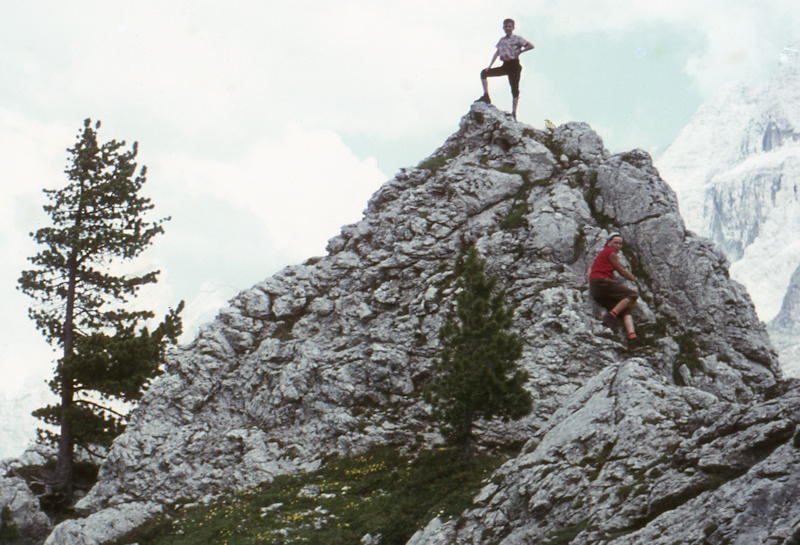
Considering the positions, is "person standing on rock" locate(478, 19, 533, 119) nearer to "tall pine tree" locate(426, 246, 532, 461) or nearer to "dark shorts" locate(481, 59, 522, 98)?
"dark shorts" locate(481, 59, 522, 98)

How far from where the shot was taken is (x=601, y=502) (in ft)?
38.4

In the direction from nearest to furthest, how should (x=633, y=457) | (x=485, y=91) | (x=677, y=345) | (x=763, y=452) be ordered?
(x=763, y=452) < (x=633, y=457) < (x=677, y=345) < (x=485, y=91)

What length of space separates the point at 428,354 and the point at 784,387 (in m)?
15.5

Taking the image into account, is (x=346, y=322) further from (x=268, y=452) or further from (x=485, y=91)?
(x=485, y=91)

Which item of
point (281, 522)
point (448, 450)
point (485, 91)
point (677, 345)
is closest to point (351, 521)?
point (281, 522)

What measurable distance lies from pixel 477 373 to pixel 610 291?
16.6ft

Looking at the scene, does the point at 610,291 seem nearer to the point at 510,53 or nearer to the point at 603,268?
the point at 603,268

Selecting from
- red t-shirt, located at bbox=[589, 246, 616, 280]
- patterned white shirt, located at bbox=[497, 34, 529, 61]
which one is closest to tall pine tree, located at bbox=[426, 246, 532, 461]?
red t-shirt, located at bbox=[589, 246, 616, 280]

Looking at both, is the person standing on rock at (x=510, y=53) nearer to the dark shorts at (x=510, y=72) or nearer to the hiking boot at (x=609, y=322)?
the dark shorts at (x=510, y=72)

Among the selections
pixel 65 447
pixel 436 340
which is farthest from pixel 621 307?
pixel 65 447

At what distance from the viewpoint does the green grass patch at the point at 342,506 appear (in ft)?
56.7

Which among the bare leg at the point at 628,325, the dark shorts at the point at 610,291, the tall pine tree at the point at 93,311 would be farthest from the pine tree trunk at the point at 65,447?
the bare leg at the point at 628,325

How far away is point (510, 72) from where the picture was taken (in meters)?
33.0

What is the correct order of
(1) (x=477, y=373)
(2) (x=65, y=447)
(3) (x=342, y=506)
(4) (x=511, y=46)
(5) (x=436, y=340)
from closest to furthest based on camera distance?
(1) (x=477, y=373) < (3) (x=342, y=506) < (5) (x=436, y=340) < (2) (x=65, y=447) < (4) (x=511, y=46)
